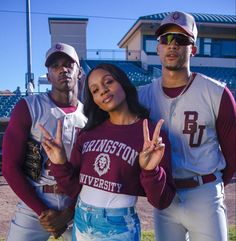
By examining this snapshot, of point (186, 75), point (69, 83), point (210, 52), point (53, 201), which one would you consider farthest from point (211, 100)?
point (210, 52)

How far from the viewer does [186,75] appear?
249 cm

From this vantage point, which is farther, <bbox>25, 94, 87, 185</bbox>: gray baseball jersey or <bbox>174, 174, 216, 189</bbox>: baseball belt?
<bbox>25, 94, 87, 185</bbox>: gray baseball jersey

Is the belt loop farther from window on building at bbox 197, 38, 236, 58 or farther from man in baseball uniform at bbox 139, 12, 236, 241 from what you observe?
window on building at bbox 197, 38, 236, 58

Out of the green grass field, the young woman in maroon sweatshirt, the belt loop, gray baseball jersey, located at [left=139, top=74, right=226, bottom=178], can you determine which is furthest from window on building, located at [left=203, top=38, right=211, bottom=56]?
the young woman in maroon sweatshirt

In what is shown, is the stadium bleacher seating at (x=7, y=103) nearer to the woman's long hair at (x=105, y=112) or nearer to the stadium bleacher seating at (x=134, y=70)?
the stadium bleacher seating at (x=134, y=70)

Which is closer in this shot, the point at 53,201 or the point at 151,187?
the point at 151,187

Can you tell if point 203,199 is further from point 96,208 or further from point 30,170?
point 30,170

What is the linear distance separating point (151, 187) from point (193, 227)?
2.24ft

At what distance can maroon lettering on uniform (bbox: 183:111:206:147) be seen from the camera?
240 cm

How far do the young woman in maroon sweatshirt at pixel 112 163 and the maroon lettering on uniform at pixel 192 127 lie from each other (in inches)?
11.7

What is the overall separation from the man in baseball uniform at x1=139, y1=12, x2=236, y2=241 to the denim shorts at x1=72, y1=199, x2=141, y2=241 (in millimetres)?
535

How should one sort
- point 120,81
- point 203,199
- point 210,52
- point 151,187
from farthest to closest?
point 210,52 < point 203,199 < point 120,81 < point 151,187

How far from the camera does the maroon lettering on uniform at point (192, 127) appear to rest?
7.89 ft

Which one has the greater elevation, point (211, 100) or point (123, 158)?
point (211, 100)
